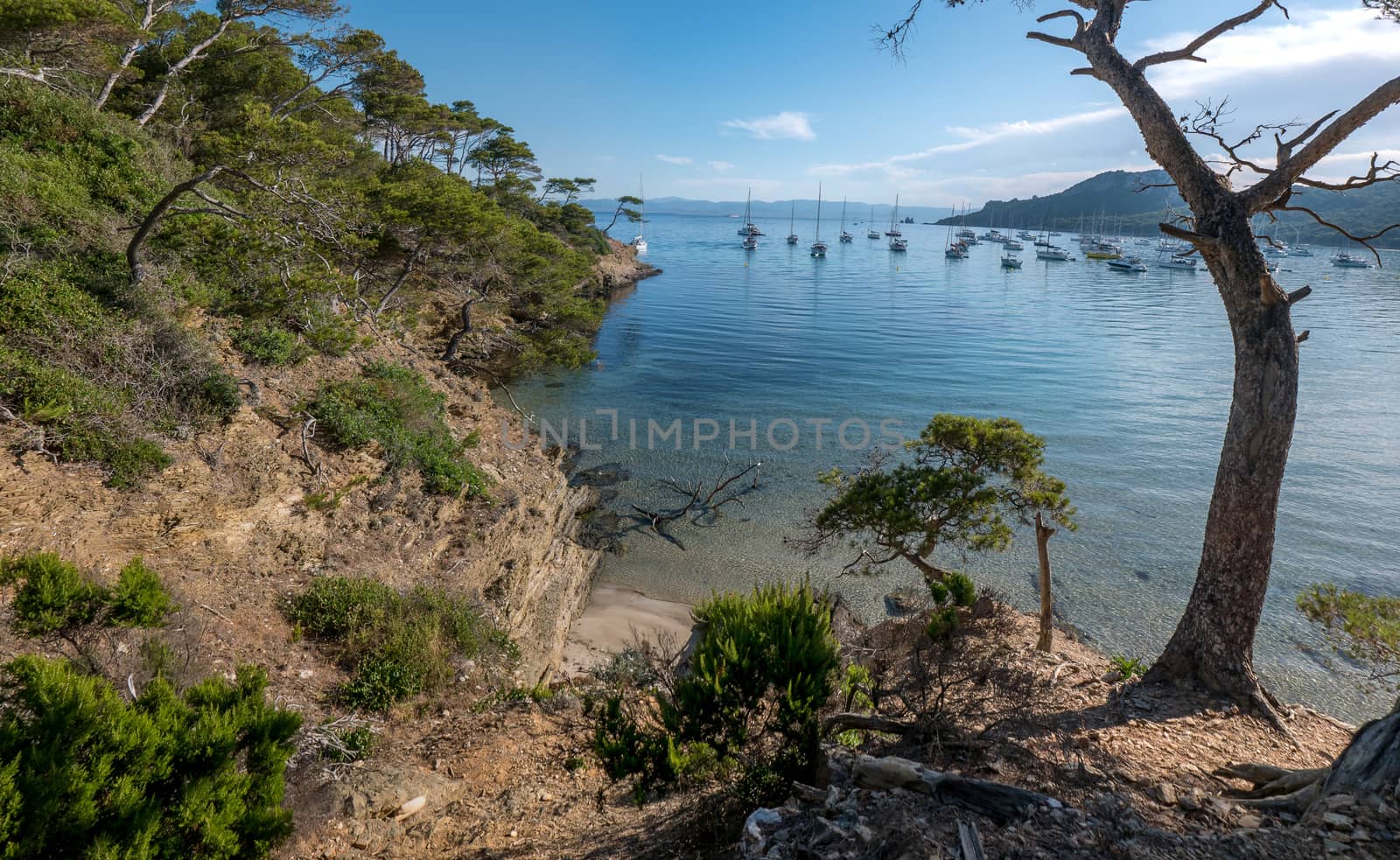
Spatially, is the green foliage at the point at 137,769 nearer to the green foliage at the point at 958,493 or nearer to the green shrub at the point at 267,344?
the green foliage at the point at 958,493

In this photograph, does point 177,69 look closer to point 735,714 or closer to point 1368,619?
point 735,714

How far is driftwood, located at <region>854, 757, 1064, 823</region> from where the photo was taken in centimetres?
364

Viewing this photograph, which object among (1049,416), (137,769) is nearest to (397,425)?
(137,769)

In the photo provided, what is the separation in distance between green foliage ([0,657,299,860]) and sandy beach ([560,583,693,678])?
7.14 meters

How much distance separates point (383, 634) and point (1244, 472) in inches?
370

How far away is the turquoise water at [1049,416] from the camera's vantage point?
49.2 ft

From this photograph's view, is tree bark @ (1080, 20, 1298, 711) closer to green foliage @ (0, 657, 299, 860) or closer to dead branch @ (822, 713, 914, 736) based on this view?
dead branch @ (822, 713, 914, 736)

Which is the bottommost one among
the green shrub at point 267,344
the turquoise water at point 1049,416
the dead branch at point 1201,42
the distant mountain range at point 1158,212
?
the turquoise water at point 1049,416

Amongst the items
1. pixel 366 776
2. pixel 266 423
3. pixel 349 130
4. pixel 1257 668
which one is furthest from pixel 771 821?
pixel 349 130

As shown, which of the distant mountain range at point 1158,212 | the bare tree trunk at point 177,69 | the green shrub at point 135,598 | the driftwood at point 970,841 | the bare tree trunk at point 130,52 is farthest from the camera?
the distant mountain range at point 1158,212

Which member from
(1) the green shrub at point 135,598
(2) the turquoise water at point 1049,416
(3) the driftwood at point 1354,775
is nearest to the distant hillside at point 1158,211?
(2) the turquoise water at point 1049,416

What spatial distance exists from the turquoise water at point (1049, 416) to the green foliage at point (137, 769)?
11.4 m

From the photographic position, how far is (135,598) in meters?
5.05

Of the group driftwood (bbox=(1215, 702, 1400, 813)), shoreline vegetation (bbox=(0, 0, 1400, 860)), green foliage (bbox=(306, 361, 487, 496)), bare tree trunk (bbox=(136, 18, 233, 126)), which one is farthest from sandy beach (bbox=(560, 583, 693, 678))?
bare tree trunk (bbox=(136, 18, 233, 126))
